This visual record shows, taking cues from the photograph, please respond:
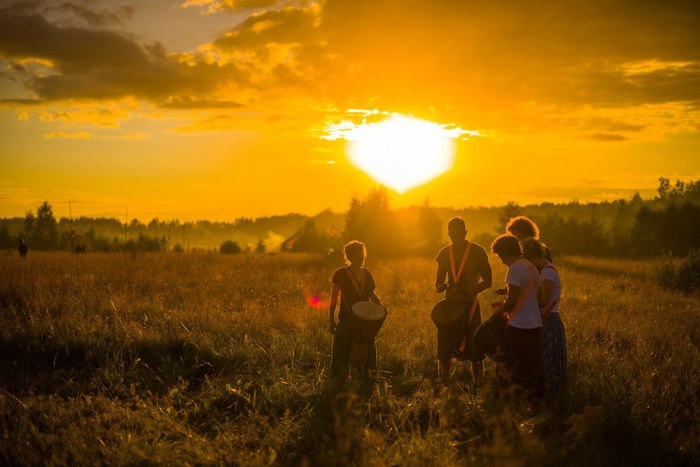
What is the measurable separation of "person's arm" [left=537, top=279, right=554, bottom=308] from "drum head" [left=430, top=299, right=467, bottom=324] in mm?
1149

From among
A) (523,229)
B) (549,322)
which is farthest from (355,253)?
(549,322)

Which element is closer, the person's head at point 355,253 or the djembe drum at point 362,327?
the djembe drum at point 362,327

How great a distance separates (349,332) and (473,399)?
1714mm

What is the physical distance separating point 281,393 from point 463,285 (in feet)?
8.95

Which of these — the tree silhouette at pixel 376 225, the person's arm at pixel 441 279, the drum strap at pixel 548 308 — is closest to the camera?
the drum strap at pixel 548 308

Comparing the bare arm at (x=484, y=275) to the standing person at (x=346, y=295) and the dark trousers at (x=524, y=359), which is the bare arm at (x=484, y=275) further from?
the standing person at (x=346, y=295)

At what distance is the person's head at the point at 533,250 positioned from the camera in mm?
5238

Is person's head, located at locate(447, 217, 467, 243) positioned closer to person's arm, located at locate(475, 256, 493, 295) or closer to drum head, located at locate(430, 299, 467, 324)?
person's arm, located at locate(475, 256, 493, 295)

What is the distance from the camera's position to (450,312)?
6285 millimetres

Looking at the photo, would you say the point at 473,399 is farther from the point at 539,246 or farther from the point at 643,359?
the point at 643,359

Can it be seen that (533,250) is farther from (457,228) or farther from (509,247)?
(457,228)

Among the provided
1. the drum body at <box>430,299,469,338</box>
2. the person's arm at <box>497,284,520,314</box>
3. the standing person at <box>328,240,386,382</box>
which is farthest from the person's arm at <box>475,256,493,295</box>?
the standing person at <box>328,240,386,382</box>

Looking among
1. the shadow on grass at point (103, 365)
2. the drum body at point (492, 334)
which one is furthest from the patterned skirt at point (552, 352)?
the shadow on grass at point (103, 365)

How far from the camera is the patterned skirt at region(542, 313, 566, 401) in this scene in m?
5.53
